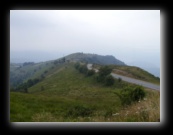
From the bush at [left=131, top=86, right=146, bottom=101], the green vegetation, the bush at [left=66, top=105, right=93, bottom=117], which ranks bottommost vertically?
the bush at [left=66, top=105, right=93, bottom=117]

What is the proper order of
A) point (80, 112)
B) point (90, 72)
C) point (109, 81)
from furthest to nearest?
point (90, 72) → point (109, 81) → point (80, 112)

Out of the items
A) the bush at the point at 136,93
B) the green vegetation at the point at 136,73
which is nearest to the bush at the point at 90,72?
the green vegetation at the point at 136,73

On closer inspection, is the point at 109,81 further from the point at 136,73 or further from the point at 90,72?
the point at 136,73

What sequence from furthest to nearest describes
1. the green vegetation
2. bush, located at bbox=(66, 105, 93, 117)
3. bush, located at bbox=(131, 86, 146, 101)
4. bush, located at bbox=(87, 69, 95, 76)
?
bush, located at bbox=(87, 69, 95, 76)
the green vegetation
bush, located at bbox=(131, 86, 146, 101)
bush, located at bbox=(66, 105, 93, 117)

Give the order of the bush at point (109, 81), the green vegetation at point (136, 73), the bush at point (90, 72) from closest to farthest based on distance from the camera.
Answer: the bush at point (109, 81)
the green vegetation at point (136, 73)
the bush at point (90, 72)

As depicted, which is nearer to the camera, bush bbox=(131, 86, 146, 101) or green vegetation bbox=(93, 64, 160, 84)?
bush bbox=(131, 86, 146, 101)

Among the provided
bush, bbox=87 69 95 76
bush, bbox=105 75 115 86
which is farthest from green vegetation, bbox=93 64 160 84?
bush, bbox=105 75 115 86

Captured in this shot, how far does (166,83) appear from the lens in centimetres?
418

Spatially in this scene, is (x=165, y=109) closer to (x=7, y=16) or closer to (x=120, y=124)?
(x=120, y=124)

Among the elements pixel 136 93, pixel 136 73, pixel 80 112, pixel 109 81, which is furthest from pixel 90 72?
pixel 80 112

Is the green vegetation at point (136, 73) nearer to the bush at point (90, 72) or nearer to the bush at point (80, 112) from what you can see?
the bush at point (90, 72)

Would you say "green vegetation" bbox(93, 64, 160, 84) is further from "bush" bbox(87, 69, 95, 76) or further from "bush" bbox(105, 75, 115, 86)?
"bush" bbox(105, 75, 115, 86)

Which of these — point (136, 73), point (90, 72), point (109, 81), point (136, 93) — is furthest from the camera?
point (136, 73)
